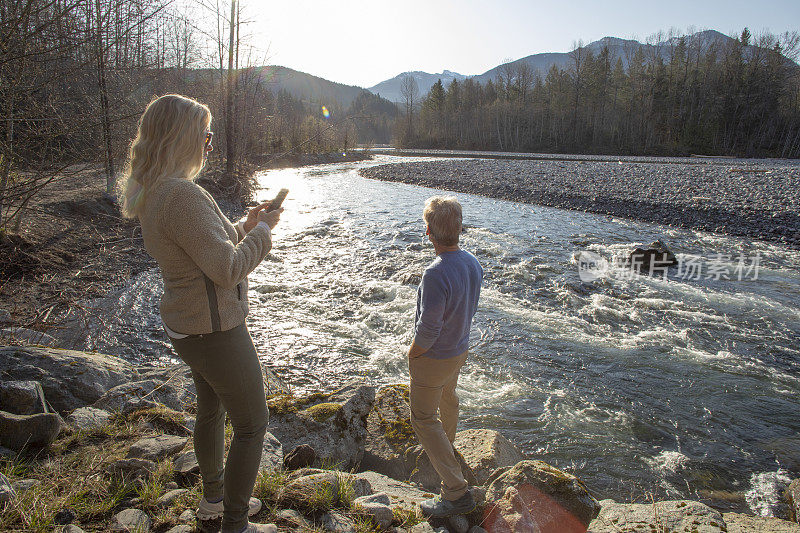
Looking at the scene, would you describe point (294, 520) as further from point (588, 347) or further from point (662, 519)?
point (588, 347)

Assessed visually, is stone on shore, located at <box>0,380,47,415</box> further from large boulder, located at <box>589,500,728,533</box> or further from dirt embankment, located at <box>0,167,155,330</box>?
large boulder, located at <box>589,500,728,533</box>

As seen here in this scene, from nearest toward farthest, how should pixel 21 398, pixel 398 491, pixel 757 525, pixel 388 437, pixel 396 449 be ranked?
pixel 757 525 → pixel 398 491 → pixel 21 398 → pixel 396 449 → pixel 388 437

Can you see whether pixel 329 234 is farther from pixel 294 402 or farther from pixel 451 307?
pixel 451 307

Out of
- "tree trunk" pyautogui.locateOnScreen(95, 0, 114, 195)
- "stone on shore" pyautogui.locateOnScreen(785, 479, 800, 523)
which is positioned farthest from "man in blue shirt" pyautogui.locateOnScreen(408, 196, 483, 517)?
"tree trunk" pyautogui.locateOnScreen(95, 0, 114, 195)

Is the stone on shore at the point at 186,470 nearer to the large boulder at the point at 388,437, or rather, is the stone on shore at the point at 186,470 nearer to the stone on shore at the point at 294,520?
the stone on shore at the point at 294,520

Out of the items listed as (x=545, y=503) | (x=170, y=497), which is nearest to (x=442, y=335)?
(x=545, y=503)

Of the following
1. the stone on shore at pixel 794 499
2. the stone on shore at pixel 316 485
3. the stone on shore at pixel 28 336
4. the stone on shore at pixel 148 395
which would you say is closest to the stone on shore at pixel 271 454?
the stone on shore at pixel 316 485

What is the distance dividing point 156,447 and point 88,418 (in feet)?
2.51

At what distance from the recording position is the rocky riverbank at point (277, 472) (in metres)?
2.44

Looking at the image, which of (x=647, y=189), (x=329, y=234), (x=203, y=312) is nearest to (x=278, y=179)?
(x=329, y=234)

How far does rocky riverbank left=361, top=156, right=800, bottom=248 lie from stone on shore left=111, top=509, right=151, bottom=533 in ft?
52.9

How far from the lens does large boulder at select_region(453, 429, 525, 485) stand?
3.45 metres

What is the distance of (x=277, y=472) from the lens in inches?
115

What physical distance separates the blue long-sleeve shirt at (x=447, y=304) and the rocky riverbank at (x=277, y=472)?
96cm
